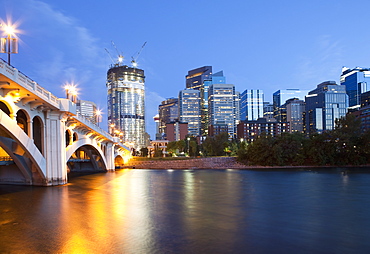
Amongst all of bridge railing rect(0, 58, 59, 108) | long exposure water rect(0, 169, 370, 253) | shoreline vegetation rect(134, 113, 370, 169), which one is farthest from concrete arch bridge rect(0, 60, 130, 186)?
shoreline vegetation rect(134, 113, 370, 169)

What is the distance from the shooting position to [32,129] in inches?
1180

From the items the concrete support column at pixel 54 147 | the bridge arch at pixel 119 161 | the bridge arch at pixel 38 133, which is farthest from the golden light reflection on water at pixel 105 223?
the bridge arch at pixel 119 161

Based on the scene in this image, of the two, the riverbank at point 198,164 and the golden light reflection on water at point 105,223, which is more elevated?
the golden light reflection on water at point 105,223

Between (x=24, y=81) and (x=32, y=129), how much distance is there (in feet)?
22.1

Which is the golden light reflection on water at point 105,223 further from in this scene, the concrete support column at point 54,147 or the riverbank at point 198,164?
the riverbank at point 198,164

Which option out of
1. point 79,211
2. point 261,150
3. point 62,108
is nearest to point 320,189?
point 79,211

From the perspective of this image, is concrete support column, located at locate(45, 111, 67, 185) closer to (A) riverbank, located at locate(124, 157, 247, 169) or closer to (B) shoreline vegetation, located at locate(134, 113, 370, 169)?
(A) riverbank, located at locate(124, 157, 247, 169)

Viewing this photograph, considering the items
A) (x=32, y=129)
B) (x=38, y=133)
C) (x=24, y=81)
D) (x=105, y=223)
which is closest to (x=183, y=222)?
(x=105, y=223)

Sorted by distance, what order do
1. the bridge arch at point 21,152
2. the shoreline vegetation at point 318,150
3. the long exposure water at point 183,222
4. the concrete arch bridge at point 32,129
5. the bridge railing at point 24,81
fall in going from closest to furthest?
the long exposure water at point 183,222
the bridge railing at point 24,81
the concrete arch bridge at point 32,129
the bridge arch at point 21,152
the shoreline vegetation at point 318,150

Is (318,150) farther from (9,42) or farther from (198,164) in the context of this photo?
(9,42)

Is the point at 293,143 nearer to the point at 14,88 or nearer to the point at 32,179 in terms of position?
the point at 32,179

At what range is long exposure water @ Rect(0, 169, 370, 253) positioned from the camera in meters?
14.6

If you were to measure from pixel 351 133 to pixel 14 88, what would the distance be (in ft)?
241

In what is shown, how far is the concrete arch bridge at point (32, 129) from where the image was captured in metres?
24.2
